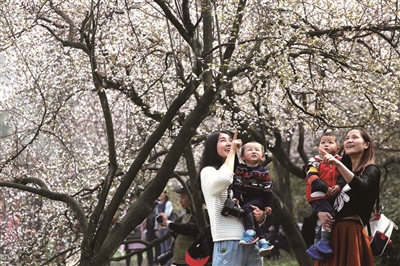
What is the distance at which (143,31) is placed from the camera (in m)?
10.1

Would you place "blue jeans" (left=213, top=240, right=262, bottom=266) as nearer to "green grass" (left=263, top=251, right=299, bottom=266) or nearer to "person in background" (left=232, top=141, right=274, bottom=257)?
"person in background" (left=232, top=141, right=274, bottom=257)

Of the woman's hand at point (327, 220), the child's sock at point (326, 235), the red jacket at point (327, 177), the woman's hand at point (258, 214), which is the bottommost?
the child's sock at point (326, 235)

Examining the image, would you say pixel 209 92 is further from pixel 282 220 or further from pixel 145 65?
pixel 282 220

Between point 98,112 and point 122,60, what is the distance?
168 inches

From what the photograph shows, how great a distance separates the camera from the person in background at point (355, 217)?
212 inches

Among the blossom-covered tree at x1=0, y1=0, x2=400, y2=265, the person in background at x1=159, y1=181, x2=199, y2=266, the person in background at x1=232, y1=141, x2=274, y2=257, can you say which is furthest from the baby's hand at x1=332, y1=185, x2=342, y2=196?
the person in background at x1=159, y1=181, x2=199, y2=266

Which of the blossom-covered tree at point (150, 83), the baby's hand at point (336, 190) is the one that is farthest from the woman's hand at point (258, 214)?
the blossom-covered tree at point (150, 83)

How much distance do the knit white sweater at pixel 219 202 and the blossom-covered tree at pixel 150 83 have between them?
2057mm

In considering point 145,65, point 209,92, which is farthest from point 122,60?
point 209,92

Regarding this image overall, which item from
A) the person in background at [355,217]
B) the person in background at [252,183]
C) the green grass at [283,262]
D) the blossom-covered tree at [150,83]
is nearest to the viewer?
the person in background at [355,217]

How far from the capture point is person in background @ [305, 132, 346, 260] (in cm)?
555

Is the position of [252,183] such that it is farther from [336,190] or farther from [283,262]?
[283,262]

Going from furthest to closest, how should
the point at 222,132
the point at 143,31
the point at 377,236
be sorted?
the point at 143,31 → the point at 222,132 → the point at 377,236

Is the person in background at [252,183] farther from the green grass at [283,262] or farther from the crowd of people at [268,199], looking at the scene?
the green grass at [283,262]
